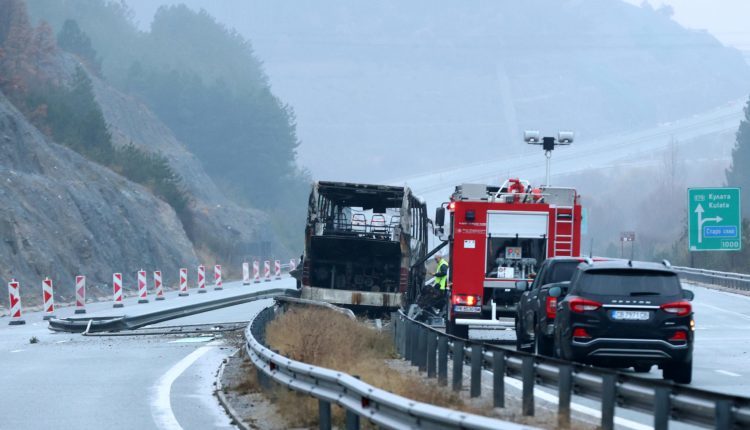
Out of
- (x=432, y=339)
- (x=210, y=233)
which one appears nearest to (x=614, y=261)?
(x=432, y=339)

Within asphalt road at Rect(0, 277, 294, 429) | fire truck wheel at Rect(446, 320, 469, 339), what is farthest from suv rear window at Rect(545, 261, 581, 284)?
asphalt road at Rect(0, 277, 294, 429)

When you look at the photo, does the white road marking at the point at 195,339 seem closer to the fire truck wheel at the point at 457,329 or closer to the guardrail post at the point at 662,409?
the fire truck wheel at the point at 457,329

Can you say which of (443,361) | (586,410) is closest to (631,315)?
(443,361)

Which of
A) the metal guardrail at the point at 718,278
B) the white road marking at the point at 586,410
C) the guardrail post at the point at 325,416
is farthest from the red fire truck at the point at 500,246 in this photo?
the metal guardrail at the point at 718,278

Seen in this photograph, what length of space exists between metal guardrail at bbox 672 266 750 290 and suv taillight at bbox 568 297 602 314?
3670cm

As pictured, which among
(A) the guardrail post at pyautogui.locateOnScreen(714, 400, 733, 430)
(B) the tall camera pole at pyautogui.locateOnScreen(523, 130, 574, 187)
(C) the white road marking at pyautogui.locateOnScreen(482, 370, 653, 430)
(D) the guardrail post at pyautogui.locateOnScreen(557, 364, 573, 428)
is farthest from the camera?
(B) the tall camera pole at pyautogui.locateOnScreen(523, 130, 574, 187)

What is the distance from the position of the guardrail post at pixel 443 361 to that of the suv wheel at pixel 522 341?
5.18 m

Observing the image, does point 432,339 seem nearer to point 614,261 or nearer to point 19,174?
point 614,261

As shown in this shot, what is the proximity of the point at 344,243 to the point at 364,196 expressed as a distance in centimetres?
204

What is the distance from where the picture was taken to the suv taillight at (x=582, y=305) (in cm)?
1773

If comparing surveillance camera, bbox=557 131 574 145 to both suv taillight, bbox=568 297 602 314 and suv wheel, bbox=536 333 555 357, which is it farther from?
suv taillight, bbox=568 297 602 314

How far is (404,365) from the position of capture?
2042 cm

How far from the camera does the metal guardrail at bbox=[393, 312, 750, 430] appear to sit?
9.11 m

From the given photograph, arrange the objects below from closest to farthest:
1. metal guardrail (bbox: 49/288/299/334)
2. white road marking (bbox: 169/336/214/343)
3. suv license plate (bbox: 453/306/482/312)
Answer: suv license plate (bbox: 453/306/482/312) < white road marking (bbox: 169/336/214/343) < metal guardrail (bbox: 49/288/299/334)
